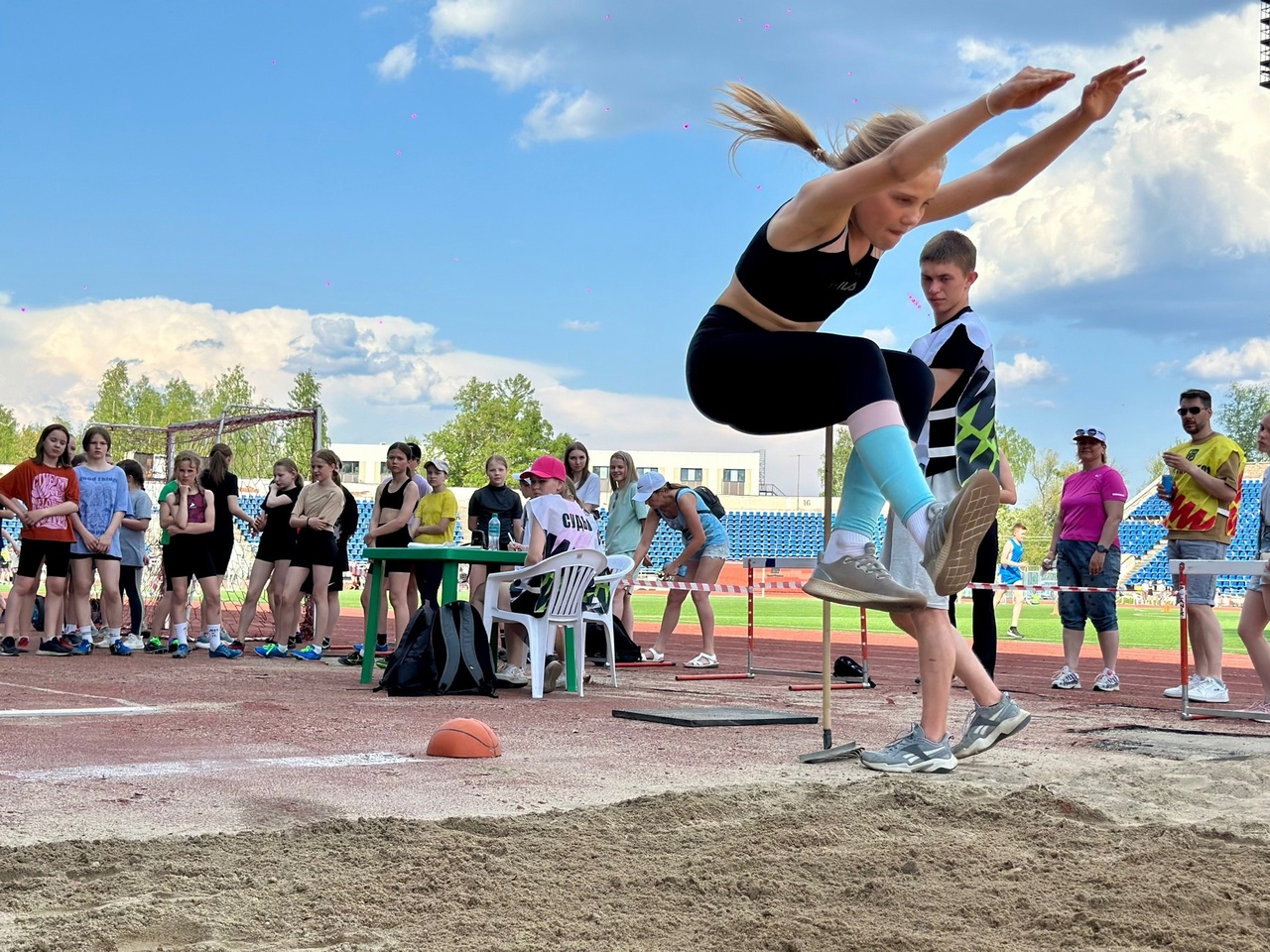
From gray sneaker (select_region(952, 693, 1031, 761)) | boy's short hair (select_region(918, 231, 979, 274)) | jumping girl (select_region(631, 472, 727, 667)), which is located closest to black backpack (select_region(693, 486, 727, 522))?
jumping girl (select_region(631, 472, 727, 667))

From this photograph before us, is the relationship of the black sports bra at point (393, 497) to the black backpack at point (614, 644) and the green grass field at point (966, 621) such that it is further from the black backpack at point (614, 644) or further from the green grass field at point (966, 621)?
the green grass field at point (966, 621)

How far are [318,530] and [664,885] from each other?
28.4 feet

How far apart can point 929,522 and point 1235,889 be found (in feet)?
4.07

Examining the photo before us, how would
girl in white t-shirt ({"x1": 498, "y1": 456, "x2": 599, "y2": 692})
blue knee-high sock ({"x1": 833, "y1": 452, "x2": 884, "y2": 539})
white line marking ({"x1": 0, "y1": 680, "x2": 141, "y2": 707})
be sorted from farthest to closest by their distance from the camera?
girl in white t-shirt ({"x1": 498, "y1": 456, "x2": 599, "y2": 692}), white line marking ({"x1": 0, "y1": 680, "x2": 141, "y2": 707}), blue knee-high sock ({"x1": 833, "y1": 452, "x2": 884, "y2": 539})

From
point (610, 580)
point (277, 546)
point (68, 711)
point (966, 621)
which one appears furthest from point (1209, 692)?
point (966, 621)

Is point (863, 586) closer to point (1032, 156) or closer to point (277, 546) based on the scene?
point (1032, 156)

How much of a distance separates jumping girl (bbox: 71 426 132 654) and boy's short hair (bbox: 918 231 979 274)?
7852 mm

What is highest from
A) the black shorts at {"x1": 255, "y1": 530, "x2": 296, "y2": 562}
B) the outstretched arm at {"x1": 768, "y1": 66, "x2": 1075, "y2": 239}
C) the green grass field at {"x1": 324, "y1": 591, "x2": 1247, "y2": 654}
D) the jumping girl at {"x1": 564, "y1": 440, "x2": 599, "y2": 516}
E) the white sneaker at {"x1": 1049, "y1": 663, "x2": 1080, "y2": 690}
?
the outstretched arm at {"x1": 768, "y1": 66, "x2": 1075, "y2": 239}

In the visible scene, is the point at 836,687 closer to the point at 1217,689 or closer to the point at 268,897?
the point at 1217,689

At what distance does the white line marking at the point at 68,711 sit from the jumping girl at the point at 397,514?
403 cm

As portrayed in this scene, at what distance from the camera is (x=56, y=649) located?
1085 centimetres

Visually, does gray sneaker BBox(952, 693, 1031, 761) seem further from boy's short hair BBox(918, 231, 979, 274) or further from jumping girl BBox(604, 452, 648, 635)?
jumping girl BBox(604, 452, 648, 635)

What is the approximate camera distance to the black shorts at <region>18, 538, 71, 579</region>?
10578mm

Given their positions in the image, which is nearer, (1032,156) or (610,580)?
(1032,156)
